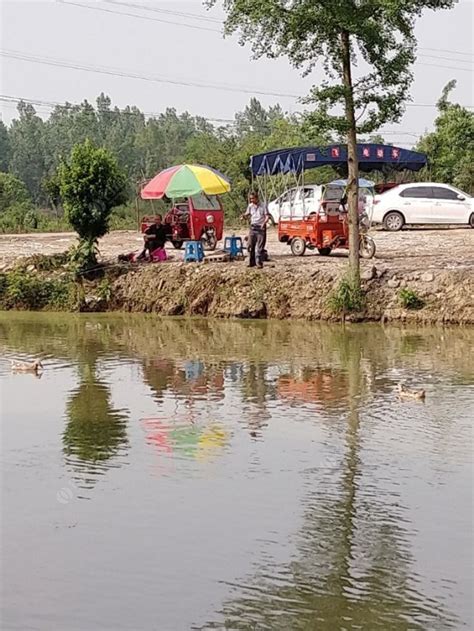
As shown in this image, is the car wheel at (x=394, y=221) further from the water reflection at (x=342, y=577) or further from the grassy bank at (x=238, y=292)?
the water reflection at (x=342, y=577)

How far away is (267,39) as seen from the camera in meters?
18.1

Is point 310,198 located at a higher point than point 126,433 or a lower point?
higher

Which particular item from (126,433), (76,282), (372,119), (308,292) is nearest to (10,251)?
(76,282)

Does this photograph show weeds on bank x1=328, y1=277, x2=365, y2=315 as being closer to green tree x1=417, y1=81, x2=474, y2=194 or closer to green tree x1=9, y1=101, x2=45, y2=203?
green tree x1=417, y1=81, x2=474, y2=194

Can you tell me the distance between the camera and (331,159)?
2783 cm

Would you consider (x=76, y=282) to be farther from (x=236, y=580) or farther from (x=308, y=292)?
(x=236, y=580)

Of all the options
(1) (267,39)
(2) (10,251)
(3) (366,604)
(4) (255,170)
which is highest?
(1) (267,39)

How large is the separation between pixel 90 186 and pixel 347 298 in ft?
22.4

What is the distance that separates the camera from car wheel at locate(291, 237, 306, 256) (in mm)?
23469

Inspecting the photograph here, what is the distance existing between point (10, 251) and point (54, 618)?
69.5 feet

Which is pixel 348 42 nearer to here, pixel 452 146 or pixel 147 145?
pixel 452 146

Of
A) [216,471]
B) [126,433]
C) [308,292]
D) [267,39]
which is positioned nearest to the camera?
[216,471]

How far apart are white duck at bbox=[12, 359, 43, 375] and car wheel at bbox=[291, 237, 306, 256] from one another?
971 centimetres

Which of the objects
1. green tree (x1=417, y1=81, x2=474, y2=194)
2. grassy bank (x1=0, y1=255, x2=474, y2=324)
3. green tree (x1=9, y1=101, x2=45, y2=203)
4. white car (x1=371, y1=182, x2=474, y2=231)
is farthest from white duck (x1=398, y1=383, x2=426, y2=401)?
green tree (x1=9, y1=101, x2=45, y2=203)
